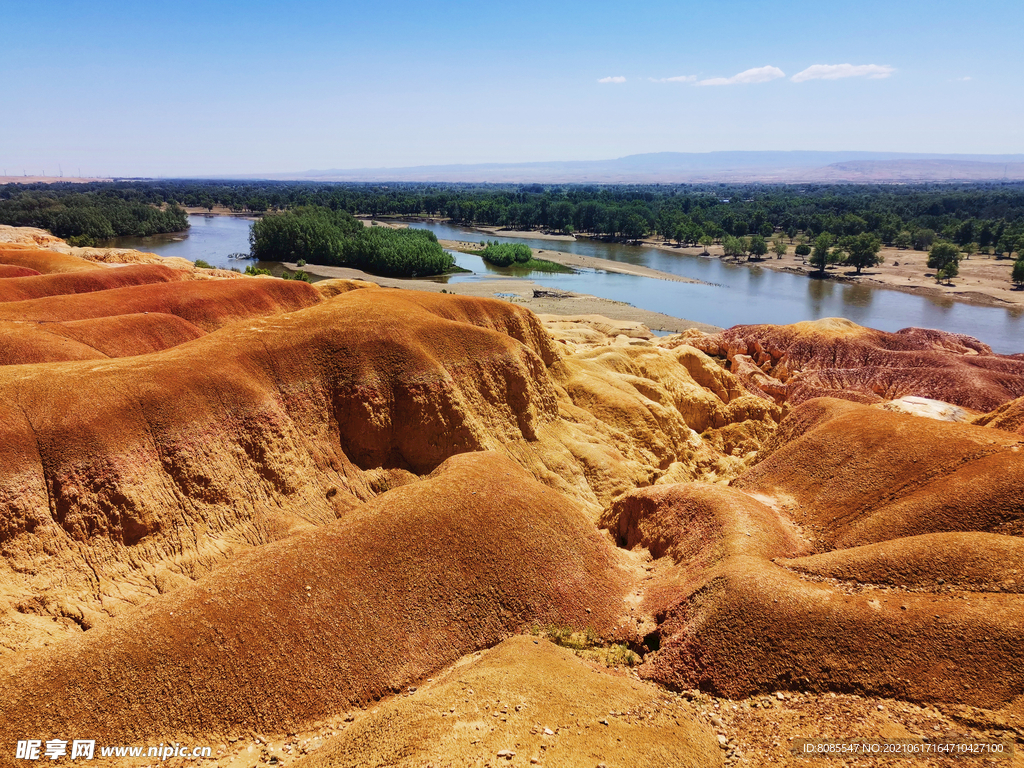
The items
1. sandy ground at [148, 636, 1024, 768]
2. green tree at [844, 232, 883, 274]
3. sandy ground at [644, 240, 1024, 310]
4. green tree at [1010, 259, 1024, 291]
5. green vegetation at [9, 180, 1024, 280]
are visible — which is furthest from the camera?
green vegetation at [9, 180, 1024, 280]

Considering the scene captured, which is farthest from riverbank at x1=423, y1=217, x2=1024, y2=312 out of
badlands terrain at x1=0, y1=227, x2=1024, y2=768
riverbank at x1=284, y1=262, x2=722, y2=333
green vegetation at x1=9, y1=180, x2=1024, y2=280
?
badlands terrain at x1=0, y1=227, x2=1024, y2=768

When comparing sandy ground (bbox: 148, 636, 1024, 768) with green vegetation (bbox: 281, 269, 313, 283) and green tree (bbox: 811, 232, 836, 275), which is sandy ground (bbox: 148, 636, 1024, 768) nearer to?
green vegetation (bbox: 281, 269, 313, 283)

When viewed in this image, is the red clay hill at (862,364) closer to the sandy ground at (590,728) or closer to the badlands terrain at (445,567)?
the badlands terrain at (445,567)

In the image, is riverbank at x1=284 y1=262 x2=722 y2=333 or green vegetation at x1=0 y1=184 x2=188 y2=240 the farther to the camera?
green vegetation at x1=0 y1=184 x2=188 y2=240

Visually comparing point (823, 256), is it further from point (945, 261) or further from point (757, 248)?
point (945, 261)

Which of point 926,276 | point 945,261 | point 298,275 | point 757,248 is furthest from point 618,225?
point 298,275

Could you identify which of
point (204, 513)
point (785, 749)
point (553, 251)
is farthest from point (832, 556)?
point (553, 251)
